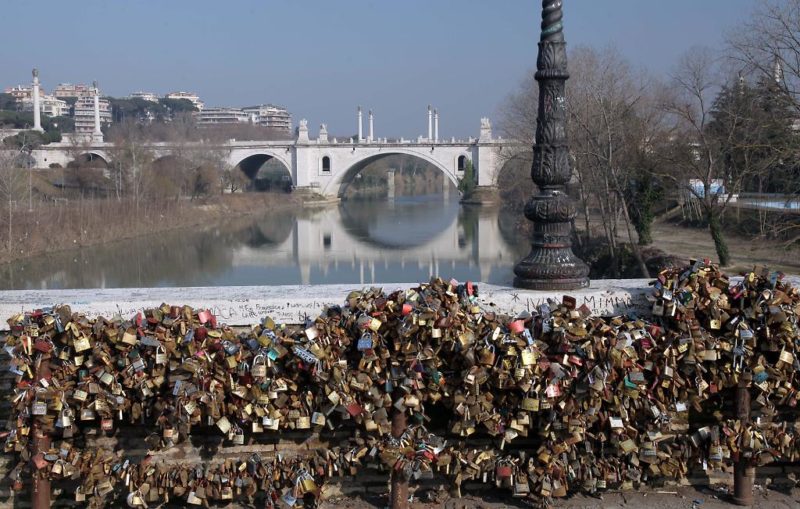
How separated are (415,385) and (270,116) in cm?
17274

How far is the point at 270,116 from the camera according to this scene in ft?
565

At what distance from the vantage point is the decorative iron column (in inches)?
188

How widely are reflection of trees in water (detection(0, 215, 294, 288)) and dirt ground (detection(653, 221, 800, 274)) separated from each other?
44.3 feet

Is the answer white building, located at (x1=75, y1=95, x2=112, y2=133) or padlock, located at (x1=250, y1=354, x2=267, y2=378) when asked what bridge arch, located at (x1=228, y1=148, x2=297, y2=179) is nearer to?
padlock, located at (x1=250, y1=354, x2=267, y2=378)

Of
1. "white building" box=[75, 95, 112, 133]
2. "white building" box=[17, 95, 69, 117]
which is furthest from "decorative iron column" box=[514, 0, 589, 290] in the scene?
"white building" box=[17, 95, 69, 117]

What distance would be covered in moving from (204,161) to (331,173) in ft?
39.1

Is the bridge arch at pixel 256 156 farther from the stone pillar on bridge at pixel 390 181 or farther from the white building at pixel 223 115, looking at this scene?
the white building at pixel 223 115

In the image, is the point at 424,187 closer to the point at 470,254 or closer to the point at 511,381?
the point at 470,254

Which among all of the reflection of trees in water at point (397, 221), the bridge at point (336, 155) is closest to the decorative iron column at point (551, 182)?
the reflection of trees in water at point (397, 221)

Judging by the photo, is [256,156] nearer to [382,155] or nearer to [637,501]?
[382,155]

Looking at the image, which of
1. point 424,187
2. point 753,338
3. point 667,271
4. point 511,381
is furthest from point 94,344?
point 424,187

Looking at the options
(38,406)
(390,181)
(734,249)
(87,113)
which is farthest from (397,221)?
(87,113)

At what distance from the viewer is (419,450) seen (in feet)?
14.0

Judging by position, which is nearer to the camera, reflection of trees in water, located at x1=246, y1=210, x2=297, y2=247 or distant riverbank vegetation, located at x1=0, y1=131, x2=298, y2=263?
distant riverbank vegetation, located at x1=0, y1=131, x2=298, y2=263
